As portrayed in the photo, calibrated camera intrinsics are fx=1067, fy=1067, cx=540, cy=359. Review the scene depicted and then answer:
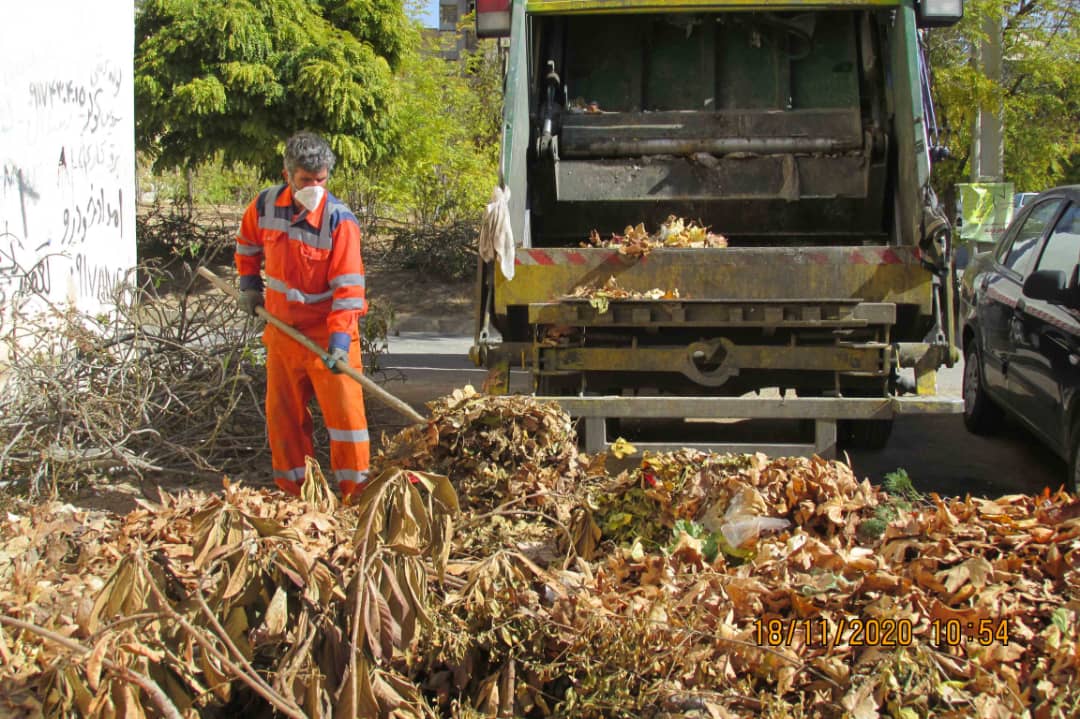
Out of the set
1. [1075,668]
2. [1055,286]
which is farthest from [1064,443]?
[1075,668]

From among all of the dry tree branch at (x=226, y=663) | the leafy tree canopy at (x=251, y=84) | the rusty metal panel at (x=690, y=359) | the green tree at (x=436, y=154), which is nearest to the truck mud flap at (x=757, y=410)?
the rusty metal panel at (x=690, y=359)

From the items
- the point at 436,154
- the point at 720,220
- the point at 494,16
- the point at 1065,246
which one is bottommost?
the point at 1065,246

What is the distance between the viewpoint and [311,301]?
4.75 metres

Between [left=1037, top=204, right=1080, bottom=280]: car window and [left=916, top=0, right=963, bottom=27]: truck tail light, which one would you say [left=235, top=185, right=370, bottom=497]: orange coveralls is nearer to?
[left=916, top=0, right=963, bottom=27]: truck tail light

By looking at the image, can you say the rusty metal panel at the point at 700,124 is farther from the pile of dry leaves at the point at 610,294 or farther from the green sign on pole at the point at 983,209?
the green sign on pole at the point at 983,209

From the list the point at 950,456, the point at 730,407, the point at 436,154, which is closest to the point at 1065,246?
the point at 950,456

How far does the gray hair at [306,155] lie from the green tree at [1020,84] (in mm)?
8975

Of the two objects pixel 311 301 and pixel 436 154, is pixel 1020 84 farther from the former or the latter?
pixel 311 301

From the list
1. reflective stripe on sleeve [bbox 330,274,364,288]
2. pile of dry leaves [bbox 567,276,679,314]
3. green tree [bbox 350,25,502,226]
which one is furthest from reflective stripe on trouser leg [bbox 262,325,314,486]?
green tree [bbox 350,25,502,226]

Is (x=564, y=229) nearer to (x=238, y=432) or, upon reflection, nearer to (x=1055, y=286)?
(x=238, y=432)

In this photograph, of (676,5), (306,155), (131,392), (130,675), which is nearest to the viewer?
(130,675)

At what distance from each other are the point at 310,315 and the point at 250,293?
375 millimetres

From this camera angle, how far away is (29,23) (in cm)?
627
